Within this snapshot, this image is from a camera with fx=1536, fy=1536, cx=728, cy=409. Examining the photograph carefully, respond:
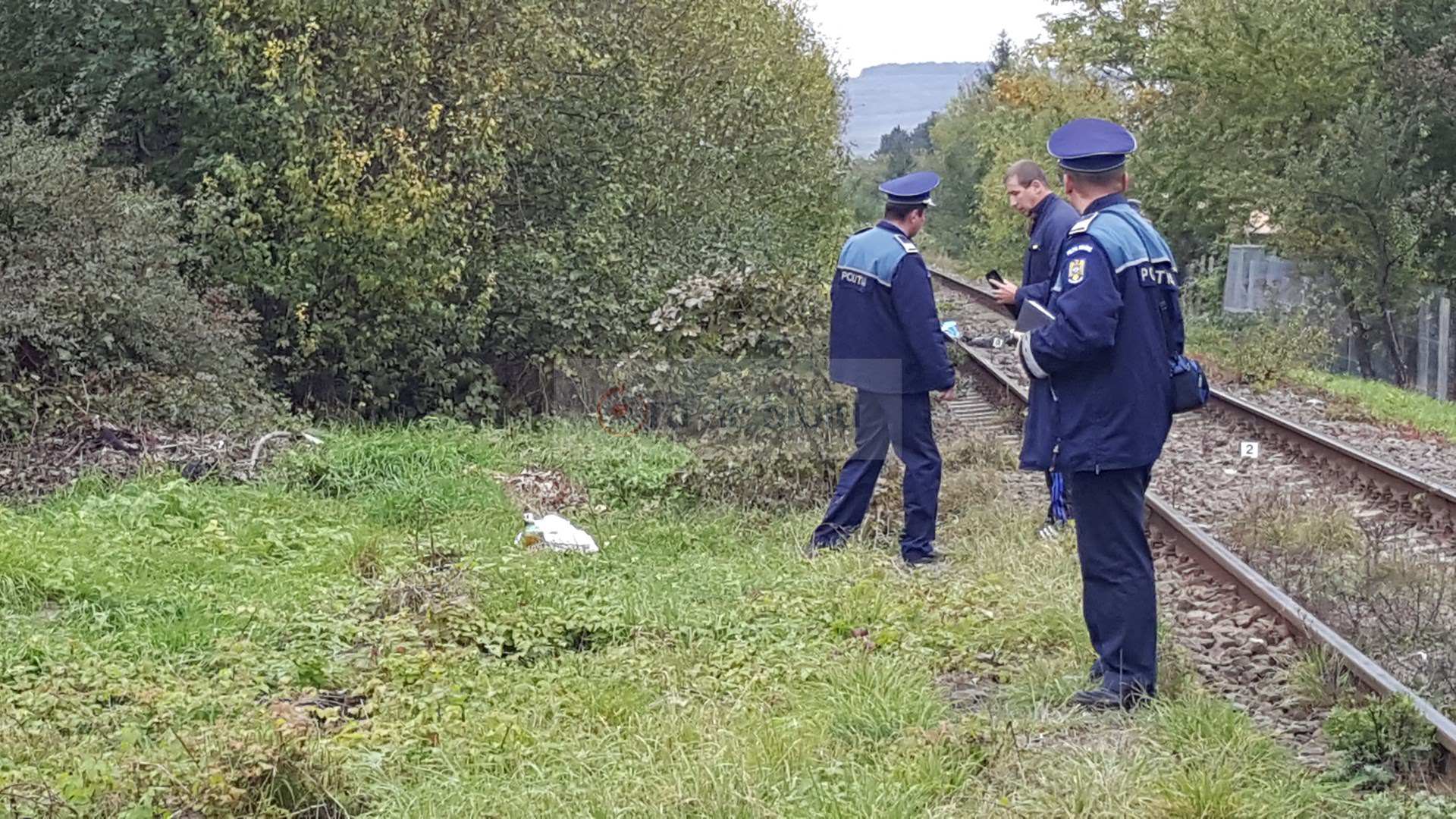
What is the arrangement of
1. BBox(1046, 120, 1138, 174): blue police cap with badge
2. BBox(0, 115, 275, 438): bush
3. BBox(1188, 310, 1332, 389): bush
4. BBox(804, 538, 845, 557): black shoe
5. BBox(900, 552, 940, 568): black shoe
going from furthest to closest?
BBox(1188, 310, 1332, 389): bush < BBox(0, 115, 275, 438): bush < BBox(804, 538, 845, 557): black shoe < BBox(900, 552, 940, 568): black shoe < BBox(1046, 120, 1138, 174): blue police cap with badge

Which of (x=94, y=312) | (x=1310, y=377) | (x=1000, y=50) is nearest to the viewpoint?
(x=94, y=312)

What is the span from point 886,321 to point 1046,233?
3.51ft

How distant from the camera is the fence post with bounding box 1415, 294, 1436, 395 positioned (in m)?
22.8

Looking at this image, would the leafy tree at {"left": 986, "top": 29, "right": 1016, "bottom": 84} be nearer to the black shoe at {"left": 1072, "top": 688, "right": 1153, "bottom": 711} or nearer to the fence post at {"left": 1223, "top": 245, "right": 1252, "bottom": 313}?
the fence post at {"left": 1223, "top": 245, "right": 1252, "bottom": 313}

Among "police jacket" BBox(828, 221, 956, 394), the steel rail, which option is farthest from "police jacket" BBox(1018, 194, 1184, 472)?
"police jacket" BBox(828, 221, 956, 394)

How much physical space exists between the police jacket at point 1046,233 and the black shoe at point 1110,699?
3.16 m

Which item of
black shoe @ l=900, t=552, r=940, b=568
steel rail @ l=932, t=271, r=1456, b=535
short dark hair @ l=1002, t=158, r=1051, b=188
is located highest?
short dark hair @ l=1002, t=158, r=1051, b=188

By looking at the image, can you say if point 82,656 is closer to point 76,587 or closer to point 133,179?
point 76,587

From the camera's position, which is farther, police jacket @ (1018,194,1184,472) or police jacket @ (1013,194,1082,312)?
police jacket @ (1013,194,1082,312)

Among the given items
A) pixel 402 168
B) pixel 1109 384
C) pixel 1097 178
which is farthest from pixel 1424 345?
pixel 1109 384

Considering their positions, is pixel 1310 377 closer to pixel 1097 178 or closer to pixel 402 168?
pixel 402 168

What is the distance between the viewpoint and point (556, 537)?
8422 mm

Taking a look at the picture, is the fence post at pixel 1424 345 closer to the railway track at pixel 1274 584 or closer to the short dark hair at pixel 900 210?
the railway track at pixel 1274 584

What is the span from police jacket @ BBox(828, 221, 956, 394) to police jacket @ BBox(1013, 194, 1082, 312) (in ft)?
2.29
